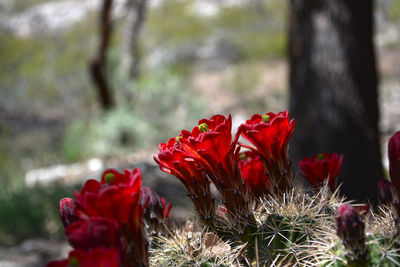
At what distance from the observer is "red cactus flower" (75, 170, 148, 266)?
793mm

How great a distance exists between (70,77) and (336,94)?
17966mm

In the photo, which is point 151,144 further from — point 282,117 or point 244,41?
point 244,41

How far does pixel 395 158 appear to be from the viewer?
992 millimetres

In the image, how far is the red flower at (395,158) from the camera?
974mm

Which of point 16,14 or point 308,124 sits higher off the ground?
point 16,14

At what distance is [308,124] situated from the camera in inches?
141

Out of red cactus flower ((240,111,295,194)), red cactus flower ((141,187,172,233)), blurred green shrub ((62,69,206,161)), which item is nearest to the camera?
red cactus flower ((240,111,295,194))

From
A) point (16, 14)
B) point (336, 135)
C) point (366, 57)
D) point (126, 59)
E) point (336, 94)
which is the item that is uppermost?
point (16, 14)

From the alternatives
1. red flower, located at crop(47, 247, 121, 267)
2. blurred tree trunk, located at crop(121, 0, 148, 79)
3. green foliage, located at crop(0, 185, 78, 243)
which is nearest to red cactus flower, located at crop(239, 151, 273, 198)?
red flower, located at crop(47, 247, 121, 267)

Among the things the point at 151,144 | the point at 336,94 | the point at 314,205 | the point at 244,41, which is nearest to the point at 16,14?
the point at 244,41

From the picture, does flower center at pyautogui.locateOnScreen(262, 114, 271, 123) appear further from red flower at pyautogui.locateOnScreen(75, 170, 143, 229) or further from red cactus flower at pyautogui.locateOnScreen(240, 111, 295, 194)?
red flower at pyautogui.locateOnScreen(75, 170, 143, 229)

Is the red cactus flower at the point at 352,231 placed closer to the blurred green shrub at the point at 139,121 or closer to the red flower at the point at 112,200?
the red flower at the point at 112,200

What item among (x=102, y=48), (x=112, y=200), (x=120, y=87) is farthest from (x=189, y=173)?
(x=120, y=87)

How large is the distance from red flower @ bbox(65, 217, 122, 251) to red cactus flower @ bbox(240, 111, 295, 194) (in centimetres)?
45
